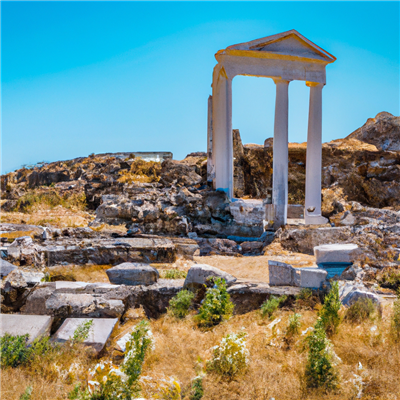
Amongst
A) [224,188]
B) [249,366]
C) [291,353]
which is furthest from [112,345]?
[224,188]

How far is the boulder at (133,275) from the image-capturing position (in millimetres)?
4730

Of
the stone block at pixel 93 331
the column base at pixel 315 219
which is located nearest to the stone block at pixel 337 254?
the stone block at pixel 93 331

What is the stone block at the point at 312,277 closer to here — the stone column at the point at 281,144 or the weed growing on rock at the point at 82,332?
the weed growing on rock at the point at 82,332

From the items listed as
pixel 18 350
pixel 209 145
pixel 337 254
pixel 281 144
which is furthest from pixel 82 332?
pixel 209 145

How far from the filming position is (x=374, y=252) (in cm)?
622

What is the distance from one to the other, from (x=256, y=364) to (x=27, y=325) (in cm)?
230

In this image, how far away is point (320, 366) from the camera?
2824 millimetres

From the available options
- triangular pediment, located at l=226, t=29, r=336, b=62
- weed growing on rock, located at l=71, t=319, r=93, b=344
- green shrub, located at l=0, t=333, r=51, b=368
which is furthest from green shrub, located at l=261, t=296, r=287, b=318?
triangular pediment, located at l=226, t=29, r=336, b=62

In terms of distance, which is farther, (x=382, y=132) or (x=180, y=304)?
(x=382, y=132)

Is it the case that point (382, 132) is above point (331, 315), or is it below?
above

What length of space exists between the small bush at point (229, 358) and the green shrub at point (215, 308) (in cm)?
74

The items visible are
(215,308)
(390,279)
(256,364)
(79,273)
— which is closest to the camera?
(256,364)

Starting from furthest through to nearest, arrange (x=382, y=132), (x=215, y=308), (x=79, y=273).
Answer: (x=382, y=132) < (x=79, y=273) < (x=215, y=308)

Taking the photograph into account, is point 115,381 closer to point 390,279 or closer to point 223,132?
point 390,279
